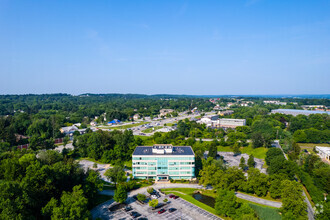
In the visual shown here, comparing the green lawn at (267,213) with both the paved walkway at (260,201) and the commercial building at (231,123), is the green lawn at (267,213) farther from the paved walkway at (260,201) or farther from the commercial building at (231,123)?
the commercial building at (231,123)

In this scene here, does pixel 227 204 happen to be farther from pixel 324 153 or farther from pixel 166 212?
pixel 324 153

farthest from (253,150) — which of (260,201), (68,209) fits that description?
(68,209)

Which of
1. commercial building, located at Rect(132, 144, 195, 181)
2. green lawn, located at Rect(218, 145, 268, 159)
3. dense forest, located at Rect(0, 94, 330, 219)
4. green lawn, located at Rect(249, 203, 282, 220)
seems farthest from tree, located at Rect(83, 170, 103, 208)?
green lawn, located at Rect(218, 145, 268, 159)

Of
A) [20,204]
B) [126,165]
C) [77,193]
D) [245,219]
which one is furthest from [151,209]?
[126,165]

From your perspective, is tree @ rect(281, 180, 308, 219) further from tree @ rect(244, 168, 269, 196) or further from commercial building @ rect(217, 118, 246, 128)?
commercial building @ rect(217, 118, 246, 128)

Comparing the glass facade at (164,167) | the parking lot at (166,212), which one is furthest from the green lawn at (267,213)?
the glass facade at (164,167)
